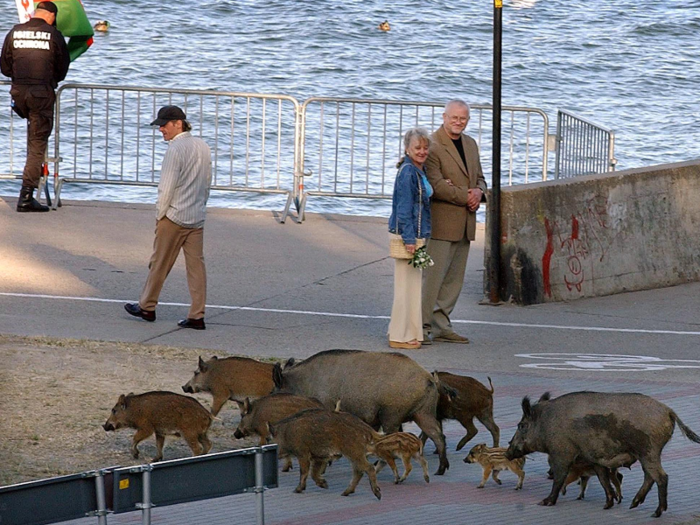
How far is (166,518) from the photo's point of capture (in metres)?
7.07

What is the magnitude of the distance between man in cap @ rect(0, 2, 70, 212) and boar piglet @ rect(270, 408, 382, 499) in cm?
851

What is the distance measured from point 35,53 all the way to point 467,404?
8365 millimetres

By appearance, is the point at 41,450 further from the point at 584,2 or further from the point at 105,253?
the point at 584,2

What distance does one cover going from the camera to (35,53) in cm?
1481

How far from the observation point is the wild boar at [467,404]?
8148 mm

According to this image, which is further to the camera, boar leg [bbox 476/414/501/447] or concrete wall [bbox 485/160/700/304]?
concrete wall [bbox 485/160/700/304]

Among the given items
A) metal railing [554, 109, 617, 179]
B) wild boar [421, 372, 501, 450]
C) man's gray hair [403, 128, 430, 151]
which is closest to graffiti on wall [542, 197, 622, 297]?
metal railing [554, 109, 617, 179]

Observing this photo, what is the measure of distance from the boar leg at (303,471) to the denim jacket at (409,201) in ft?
11.1

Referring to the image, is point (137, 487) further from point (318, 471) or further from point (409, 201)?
point (409, 201)

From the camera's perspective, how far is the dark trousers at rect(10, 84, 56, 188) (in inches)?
589

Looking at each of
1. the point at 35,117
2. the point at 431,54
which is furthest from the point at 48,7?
the point at 431,54

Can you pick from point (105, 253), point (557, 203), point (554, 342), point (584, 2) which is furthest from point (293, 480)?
point (584, 2)

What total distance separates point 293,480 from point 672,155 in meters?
22.9

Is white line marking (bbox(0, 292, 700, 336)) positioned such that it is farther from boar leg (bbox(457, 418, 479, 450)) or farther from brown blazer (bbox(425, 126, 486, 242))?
boar leg (bbox(457, 418, 479, 450))
